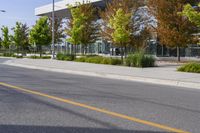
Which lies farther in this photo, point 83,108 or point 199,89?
point 199,89

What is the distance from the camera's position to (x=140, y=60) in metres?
25.8

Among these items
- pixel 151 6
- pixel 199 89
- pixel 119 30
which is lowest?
pixel 199 89

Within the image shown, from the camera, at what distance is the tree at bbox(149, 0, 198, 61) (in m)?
31.1

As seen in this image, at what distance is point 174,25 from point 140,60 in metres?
7.53

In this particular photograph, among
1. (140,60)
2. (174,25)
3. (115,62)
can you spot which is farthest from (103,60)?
(174,25)

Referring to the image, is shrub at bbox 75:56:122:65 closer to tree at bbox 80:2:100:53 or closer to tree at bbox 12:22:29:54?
tree at bbox 80:2:100:53

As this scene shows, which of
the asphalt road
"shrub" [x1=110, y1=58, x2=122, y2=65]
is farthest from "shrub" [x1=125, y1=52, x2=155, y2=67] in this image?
the asphalt road

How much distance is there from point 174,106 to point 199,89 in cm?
538

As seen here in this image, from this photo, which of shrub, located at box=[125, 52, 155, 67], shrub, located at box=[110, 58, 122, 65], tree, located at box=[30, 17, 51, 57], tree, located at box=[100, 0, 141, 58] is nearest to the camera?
shrub, located at box=[125, 52, 155, 67]

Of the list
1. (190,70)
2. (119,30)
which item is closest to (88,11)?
(119,30)

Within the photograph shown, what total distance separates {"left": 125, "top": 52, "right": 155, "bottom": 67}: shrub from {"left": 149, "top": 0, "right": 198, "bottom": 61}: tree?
5.64m

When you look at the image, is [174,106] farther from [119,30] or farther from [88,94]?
[119,30]

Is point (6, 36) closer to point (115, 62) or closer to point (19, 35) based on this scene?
point (19, 35)

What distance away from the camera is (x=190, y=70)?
69.8 ft
